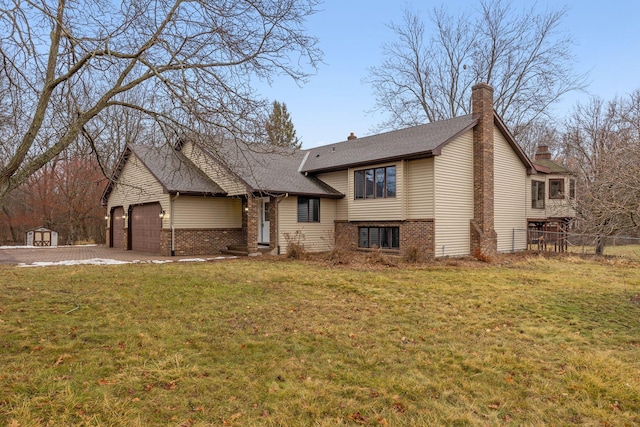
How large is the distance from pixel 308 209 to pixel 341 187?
191 centimetres

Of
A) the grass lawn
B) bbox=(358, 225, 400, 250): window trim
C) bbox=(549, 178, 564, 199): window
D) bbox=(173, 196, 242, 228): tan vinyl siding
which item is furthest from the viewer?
bbox=(549, 178, 564, 199): window

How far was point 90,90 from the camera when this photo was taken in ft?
21.3

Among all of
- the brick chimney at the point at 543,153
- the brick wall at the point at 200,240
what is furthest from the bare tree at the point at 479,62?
the brick wall at the point at 200,240

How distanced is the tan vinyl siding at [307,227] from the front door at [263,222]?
126 centimetres

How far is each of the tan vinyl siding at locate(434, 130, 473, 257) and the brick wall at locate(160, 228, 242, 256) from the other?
9.15 metres

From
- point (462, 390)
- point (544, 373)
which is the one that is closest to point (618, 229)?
point (544, 373)

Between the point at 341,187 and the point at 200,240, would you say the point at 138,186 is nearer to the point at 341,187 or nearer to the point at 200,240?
the point at 200,240

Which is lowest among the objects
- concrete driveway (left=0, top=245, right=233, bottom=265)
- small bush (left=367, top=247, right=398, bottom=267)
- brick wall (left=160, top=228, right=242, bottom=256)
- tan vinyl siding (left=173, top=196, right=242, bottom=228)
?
concrete driveway (left=0, top=245, right=233, bottom=265)

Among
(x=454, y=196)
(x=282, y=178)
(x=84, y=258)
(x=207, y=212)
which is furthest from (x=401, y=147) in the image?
(x=84, y=258)

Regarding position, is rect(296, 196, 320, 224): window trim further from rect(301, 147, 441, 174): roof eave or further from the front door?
rect(301, 147, 441, 174): roof eave

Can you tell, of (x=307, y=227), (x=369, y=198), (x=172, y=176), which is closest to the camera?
(x=369, y=198)

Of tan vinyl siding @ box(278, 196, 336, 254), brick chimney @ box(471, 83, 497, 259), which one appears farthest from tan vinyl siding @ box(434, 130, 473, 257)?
tan vinyl siding @ box(278, 196, 336, 254)

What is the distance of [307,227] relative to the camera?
17828mm

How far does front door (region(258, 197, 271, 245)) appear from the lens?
59.8ft
